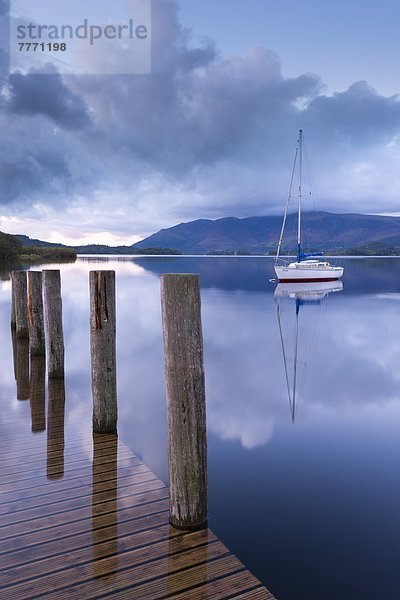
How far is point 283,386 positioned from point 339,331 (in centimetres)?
1185

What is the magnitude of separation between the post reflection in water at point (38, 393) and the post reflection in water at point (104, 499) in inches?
45.6

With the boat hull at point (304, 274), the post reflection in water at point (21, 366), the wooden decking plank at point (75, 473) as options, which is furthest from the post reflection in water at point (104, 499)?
the boat hull at point (304, 274)

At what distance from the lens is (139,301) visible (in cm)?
3619

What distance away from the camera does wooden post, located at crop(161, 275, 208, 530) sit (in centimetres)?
433

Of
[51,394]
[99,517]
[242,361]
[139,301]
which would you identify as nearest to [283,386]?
[242,361]

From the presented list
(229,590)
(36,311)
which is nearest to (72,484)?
(229,590)

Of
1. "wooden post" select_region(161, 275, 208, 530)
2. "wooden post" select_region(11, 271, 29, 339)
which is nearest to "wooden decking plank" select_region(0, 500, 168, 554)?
"wooden post" select_region(161, 275, 208, 530)

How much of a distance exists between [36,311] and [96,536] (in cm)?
862

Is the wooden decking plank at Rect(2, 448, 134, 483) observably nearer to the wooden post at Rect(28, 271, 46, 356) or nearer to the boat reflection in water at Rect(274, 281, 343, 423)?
the boat reflection in water at Rect(274, 281, 343, 423)

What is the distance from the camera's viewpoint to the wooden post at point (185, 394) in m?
4.33

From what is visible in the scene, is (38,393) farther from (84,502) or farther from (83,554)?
(83,554)

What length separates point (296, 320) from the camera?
28203 mm

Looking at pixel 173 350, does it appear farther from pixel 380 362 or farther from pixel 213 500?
pixel 380 362

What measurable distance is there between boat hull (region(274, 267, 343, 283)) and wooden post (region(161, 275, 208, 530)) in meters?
48.8
